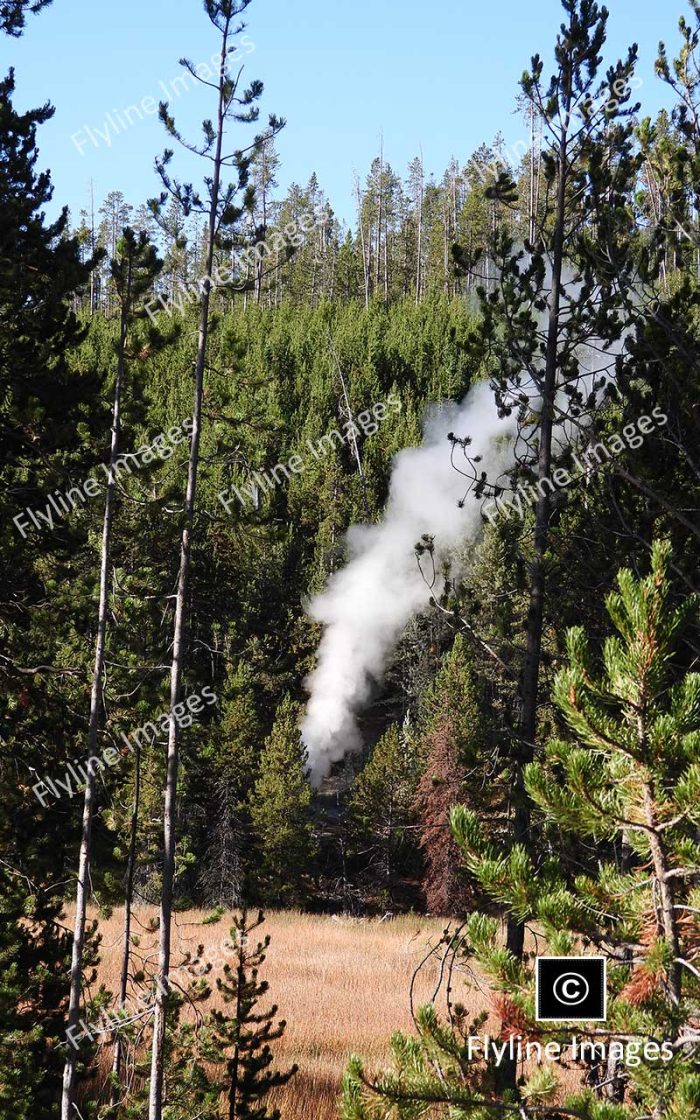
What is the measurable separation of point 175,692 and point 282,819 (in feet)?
70.3

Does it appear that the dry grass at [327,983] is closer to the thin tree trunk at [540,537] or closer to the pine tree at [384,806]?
the pine tree at [384,806]

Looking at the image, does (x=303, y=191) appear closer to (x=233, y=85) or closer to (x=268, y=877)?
(x=268, y=877)

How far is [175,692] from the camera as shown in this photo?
8.23 metres

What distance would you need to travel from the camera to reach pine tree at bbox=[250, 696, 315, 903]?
28609 millimetres

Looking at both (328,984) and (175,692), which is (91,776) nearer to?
(175,692)

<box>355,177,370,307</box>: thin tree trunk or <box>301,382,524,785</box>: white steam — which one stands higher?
<box>355,177,370,307</box>: thin tree trunk

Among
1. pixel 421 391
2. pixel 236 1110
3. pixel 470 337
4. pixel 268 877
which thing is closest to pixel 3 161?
pixel 470 337

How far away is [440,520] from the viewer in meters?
43.4

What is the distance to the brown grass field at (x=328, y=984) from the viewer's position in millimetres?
13562

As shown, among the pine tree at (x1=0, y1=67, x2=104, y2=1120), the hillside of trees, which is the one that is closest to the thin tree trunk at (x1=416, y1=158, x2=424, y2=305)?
the pine tree at (x1=0, y1=67, x2=104, y2=1120)

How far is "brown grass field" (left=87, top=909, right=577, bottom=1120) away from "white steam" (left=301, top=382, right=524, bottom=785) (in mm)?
9489

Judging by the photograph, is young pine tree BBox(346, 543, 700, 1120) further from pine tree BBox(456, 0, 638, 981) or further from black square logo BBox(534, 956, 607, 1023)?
pine tree BBox(456, 0, 638, 981)

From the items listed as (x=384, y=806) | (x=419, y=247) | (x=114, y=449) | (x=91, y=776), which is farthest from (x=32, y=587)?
(x=419, y=247)

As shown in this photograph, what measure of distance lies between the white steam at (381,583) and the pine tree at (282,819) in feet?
19.5
